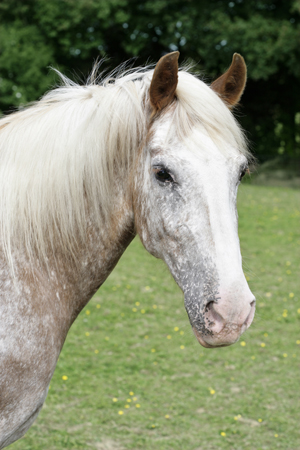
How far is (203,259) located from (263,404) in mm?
3149

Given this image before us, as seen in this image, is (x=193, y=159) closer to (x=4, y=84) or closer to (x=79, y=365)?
(x=79, y=365)

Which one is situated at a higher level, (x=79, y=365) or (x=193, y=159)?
(x=193, y=159)

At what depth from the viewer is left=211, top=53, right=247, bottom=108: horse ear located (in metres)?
2.11

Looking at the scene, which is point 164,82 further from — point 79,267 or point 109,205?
point 79,267

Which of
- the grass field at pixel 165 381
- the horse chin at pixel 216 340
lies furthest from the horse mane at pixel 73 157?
the horse chin at pixel 216 340

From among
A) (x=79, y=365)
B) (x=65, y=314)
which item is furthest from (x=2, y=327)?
(x=79, y=365)

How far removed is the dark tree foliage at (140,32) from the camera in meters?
18.3

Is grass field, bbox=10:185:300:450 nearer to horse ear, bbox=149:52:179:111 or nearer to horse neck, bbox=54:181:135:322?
horse neck, bbox=54:181:135:322

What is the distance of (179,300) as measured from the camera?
6.80m

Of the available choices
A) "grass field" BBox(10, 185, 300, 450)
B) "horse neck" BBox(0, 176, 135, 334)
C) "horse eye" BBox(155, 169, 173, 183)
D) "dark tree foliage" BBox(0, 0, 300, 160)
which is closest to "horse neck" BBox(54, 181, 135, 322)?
"horse neck" BBox(0, 176, 135, 334)

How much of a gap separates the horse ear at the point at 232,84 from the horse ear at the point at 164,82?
0.38 meters

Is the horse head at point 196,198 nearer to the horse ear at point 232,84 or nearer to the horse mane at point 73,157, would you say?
the horse mane at point 73,157

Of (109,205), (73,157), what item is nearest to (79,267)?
(109,205)

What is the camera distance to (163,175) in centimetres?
181
